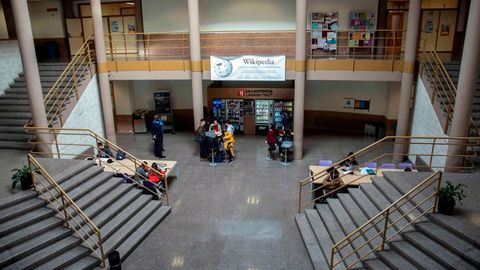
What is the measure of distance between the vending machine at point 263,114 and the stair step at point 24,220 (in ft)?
31.4

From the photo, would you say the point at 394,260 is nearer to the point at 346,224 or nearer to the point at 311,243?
the point at 346,224

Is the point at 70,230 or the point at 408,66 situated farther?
the point at 408,66

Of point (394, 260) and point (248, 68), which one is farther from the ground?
point (248, 68)

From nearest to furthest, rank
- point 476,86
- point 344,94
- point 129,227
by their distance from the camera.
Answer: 1. point 129,227
2. point 476,86
3. point 344,94

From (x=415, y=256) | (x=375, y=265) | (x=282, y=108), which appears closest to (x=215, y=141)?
(x=282, y=108)

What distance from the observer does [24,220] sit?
692 cm

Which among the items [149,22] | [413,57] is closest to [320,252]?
[413,57]

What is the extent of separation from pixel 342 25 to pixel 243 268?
10.3m

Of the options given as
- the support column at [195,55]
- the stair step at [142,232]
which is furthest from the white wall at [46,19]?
the stair step at [142,232]

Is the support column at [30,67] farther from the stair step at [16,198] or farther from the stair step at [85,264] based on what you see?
the stair step at [85,264]

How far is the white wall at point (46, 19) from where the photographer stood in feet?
52.5

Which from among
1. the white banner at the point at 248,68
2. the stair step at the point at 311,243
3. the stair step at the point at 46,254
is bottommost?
the stair step at the point at 311,243

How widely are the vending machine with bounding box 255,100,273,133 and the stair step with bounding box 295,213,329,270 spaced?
7198 mm

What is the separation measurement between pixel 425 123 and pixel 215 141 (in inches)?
253
